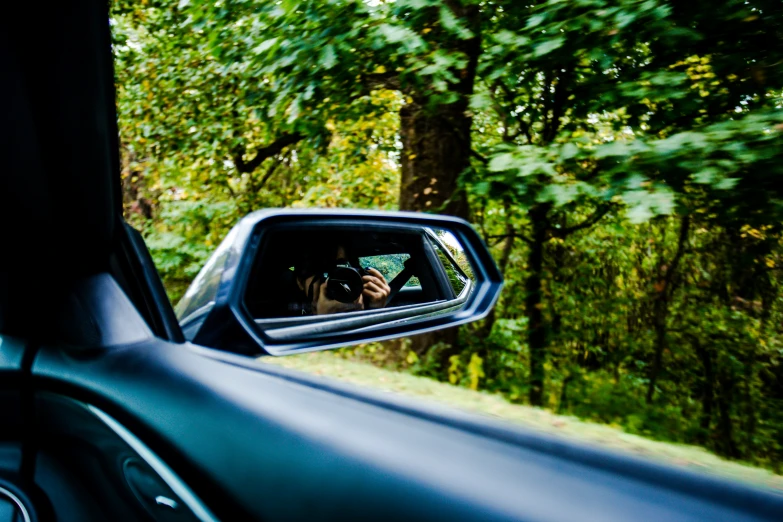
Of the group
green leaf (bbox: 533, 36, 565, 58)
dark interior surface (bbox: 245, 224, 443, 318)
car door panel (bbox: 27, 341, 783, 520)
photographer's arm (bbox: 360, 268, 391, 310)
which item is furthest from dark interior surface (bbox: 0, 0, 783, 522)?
green leaf (bbox: 533, 36, 565, 58)

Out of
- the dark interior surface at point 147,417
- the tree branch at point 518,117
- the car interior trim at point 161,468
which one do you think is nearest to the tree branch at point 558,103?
the tree branch at point 518,117

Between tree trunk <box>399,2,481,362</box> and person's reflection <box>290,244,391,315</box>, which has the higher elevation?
tree trunk <box>399,2,481,362</box>

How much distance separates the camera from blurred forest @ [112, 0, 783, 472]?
4340 millimetres

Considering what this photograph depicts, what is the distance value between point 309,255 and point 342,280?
160 mm

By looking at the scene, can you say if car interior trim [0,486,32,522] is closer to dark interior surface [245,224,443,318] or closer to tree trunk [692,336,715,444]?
dark interior surface [245,224,443,318]

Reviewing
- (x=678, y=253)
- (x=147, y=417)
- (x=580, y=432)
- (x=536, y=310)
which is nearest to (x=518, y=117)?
(x=536, y=310)

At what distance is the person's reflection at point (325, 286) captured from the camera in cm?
199

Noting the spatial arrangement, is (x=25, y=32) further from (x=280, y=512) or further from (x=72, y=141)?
(x=280, y=512)

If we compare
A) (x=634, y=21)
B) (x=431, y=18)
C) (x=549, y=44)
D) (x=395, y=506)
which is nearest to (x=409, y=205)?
(x=431, y=18)

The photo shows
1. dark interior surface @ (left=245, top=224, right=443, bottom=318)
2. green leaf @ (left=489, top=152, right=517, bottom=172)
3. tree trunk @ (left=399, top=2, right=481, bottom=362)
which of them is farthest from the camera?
tree trunk @ (left=399, top=2, right=481, bottom=362)

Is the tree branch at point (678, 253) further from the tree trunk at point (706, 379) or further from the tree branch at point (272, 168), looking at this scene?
the tree branch at point (272, 168)

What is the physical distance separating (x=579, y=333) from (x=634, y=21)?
588 cm

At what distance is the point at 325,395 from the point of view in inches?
56.0

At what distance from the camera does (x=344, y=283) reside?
207 centimetres
